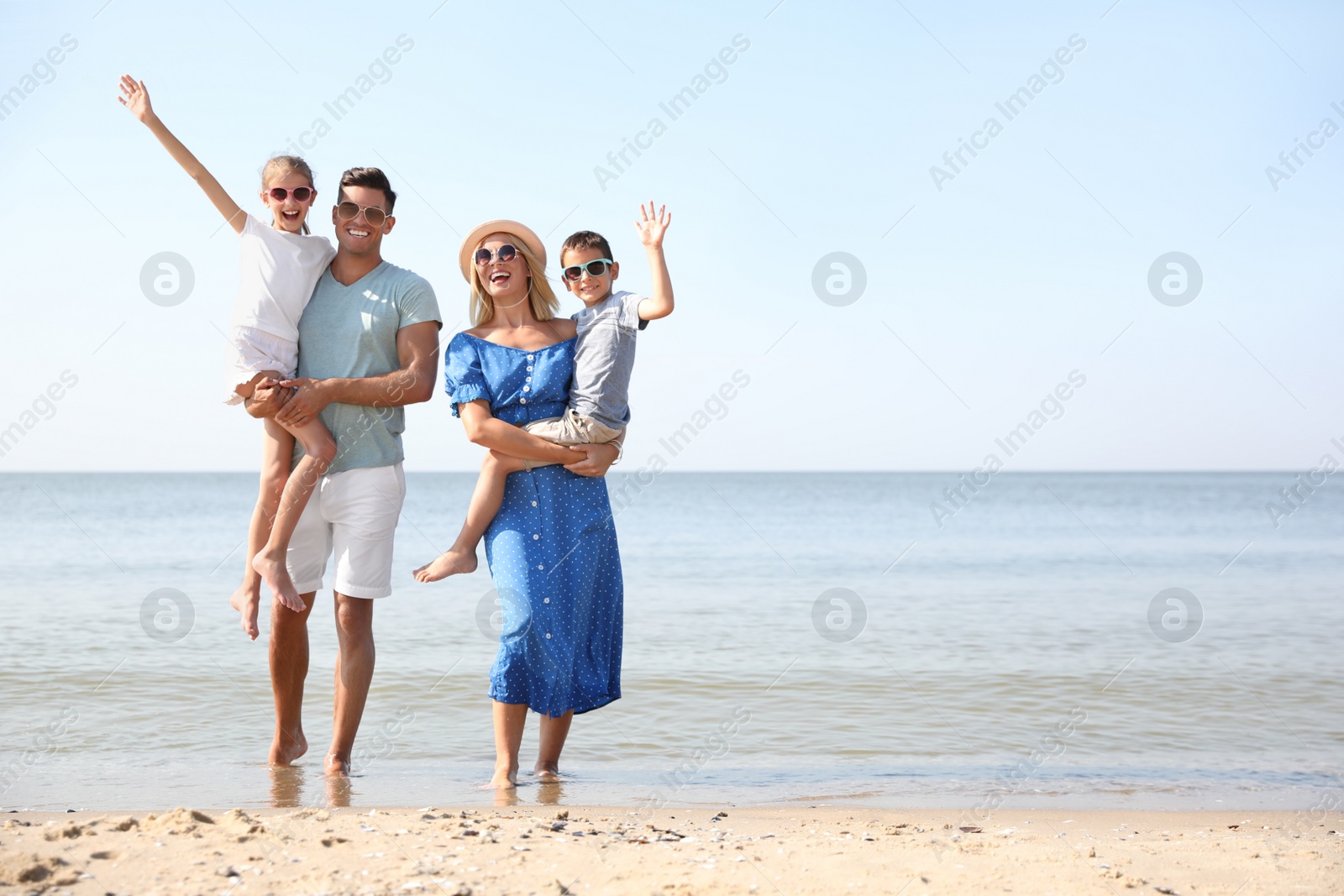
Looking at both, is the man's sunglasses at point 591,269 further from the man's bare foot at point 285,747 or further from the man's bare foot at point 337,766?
the man's bare foot at point 285,747

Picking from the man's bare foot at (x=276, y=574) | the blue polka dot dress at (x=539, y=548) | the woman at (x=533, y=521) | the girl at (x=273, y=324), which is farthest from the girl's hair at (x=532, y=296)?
the man's bare foot at (x=276, y=574)

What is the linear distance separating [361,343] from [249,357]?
38 cm

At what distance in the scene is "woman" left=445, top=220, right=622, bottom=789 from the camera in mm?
3621

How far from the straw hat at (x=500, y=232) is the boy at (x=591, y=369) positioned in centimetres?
9

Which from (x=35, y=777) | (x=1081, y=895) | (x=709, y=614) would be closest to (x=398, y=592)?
(x=709, y=614)

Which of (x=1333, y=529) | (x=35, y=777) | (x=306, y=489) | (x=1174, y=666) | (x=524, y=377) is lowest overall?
(x=35, y=777)

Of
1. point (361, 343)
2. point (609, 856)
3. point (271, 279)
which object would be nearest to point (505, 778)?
point (609, 856)

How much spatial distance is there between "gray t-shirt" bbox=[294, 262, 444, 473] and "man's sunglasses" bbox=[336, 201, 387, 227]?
0.20 meters

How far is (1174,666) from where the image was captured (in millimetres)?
6320

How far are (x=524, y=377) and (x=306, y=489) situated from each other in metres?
0.85

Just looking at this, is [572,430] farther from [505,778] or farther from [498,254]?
[505,778]

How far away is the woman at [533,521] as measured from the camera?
11.9ft

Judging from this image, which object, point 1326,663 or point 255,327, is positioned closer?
point 255,327

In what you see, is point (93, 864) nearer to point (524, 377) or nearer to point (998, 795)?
point (524, 377)
